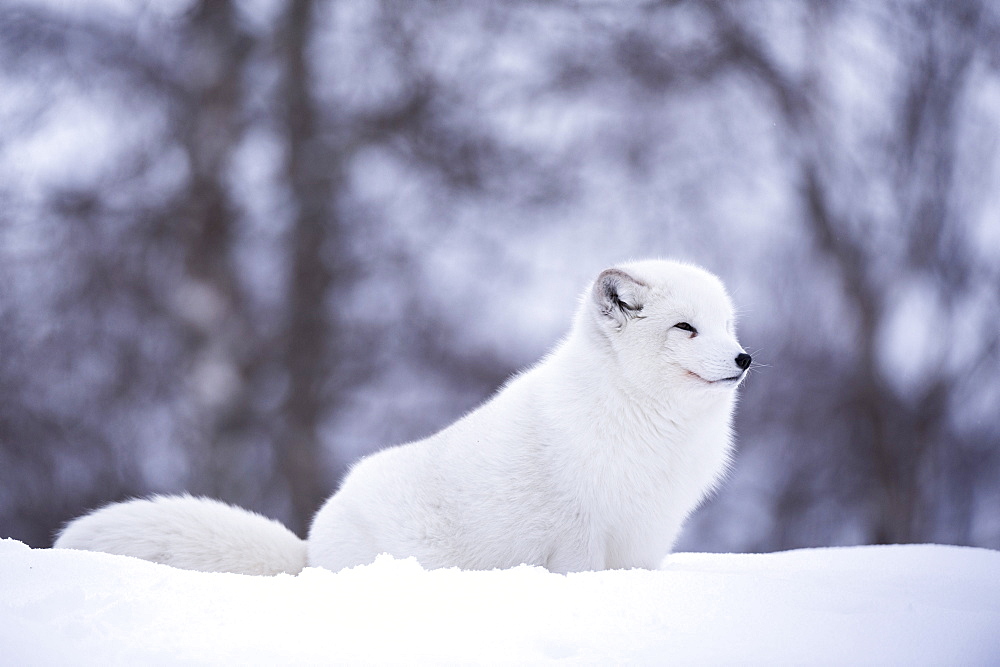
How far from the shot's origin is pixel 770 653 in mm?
1411

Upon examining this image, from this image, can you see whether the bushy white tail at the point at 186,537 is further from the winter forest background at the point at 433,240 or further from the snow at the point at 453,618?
the winter forest background at the point at 433,240

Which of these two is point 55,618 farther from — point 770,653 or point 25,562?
point 770,653

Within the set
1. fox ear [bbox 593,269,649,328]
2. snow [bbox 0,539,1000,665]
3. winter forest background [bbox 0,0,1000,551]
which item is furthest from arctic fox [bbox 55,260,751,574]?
winter forest background [bbox 0,0,1000,551]

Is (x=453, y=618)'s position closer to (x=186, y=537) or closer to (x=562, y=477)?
(x=562, y=477)

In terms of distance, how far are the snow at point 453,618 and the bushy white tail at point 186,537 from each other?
62 cm

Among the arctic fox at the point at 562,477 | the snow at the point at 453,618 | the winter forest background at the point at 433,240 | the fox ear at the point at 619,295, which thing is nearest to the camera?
the snow at the point at 453,618

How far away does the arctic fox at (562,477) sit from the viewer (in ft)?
7.95

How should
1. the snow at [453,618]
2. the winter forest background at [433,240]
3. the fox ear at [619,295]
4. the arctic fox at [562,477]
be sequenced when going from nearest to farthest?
the snow at [453,618]
the arctic fox at [562,477]
the fox ear at [619,295]
the winter forest background at [433,240]

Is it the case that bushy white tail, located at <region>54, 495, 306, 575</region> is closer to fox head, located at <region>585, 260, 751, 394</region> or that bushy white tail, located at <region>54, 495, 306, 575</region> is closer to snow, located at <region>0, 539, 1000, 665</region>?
snow, located at <region>0, 539, 1000, 665</region>

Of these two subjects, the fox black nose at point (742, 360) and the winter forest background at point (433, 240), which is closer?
the fox black nose at point (742, 360)

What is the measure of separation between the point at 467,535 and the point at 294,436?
358 cm

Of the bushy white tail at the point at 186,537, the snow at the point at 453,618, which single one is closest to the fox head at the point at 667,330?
the snow at the point at 453,618

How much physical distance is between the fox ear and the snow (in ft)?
3.10

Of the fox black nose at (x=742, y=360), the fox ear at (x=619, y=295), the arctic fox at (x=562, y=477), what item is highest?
the fox ear at (x=619, y=295)
